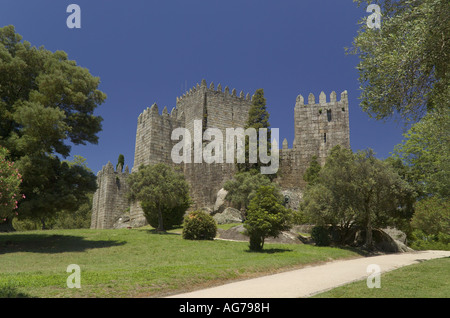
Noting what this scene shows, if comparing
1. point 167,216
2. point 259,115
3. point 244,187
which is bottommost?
point 167,216

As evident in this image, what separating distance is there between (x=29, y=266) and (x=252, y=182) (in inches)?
824

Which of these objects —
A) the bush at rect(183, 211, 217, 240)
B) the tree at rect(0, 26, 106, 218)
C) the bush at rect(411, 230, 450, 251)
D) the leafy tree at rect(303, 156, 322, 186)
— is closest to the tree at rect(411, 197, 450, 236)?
the bush at rect(411, 230, 450, 251)

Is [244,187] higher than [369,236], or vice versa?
[244,187]

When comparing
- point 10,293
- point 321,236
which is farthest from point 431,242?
point 10,293

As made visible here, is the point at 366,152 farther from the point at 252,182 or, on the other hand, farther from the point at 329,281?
the point at 329,281

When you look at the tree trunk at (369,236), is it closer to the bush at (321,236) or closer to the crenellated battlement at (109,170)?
the bush at (321,236)

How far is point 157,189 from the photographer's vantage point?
27.9 m

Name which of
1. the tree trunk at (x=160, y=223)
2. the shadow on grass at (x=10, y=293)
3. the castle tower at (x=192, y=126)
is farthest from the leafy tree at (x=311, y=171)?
the shadow on grass at (x=10, y=293)

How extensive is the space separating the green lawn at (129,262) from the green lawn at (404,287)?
408 cm

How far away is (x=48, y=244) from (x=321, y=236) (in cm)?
1837

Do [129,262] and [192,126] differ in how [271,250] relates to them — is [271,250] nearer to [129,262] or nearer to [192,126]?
[129,262]

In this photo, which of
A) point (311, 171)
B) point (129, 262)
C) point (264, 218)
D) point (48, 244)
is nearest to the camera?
point (129, 262)

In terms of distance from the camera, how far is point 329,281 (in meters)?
11.0
